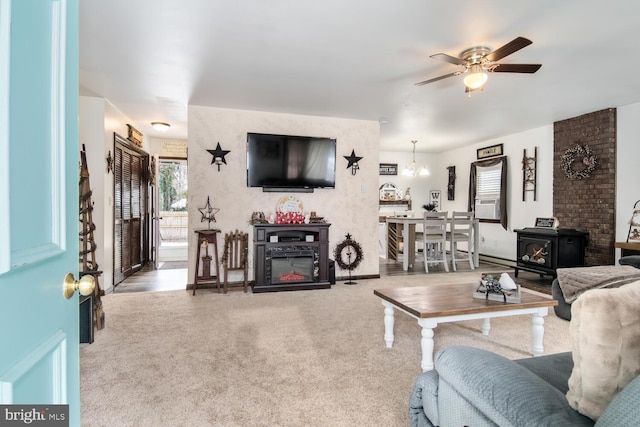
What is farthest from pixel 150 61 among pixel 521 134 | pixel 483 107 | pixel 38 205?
pixel 521 134

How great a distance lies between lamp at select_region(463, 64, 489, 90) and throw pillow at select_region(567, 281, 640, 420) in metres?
2.42

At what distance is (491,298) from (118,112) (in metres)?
5.01

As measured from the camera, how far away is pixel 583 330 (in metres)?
0.93

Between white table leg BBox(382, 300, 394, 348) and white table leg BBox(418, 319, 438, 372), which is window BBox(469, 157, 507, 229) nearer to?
white table leg BBox(382, 300, 394, 348)

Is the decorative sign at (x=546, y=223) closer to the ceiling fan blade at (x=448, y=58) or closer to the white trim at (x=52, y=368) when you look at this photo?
the ceiling fan blade at (x=448, y=58)

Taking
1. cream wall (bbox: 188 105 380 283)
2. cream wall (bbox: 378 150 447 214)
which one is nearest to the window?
cream wall (bbox: 378 150 447 214)

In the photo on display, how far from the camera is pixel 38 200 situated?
66 cm

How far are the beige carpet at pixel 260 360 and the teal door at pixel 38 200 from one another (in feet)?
4.04

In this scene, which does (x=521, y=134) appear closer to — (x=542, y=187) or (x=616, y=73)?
(x=542, y=187)

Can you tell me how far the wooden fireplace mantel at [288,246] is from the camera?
4426 millimetres

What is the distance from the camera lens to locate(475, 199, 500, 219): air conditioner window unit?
682 centimetres

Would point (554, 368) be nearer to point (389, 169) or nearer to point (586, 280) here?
point (586, 280)

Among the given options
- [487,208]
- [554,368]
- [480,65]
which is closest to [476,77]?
[480,65]

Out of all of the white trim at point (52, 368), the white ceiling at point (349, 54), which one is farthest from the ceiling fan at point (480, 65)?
the white trim at point (52, 368)
